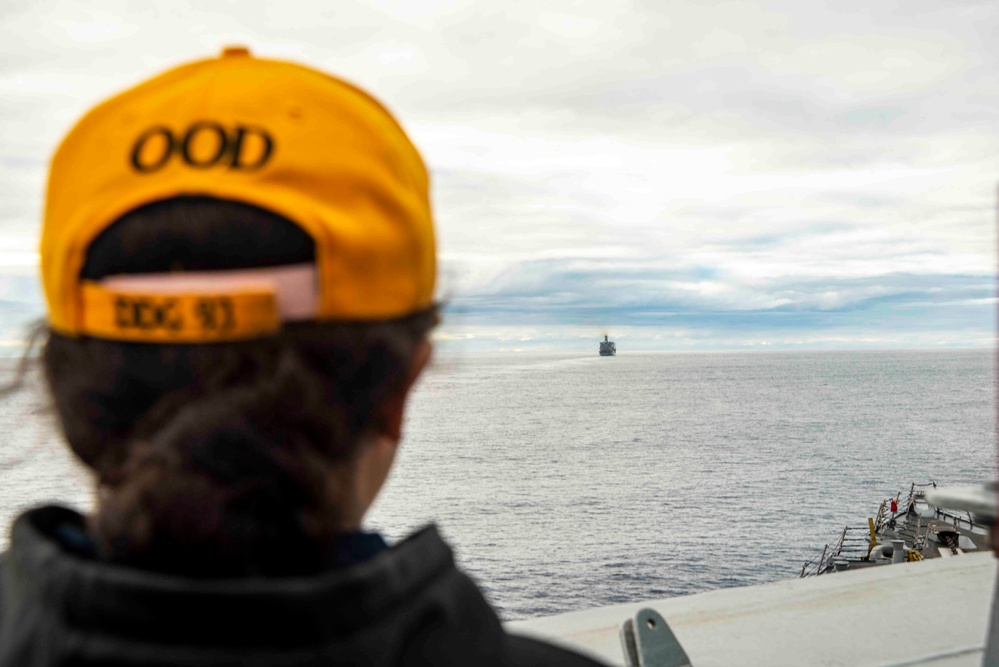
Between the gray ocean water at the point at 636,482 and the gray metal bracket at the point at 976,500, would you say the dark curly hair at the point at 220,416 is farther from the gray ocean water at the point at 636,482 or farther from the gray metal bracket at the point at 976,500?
the gray metal bracket at the point at 976,500

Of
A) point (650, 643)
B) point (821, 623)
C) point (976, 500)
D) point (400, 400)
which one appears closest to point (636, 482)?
point (821, 623)

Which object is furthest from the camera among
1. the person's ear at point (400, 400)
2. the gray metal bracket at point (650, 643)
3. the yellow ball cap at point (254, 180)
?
the gray metal bracket at point (650, 643)

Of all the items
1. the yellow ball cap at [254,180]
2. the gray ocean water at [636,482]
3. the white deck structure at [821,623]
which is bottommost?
the gray ocean water at [636,482]

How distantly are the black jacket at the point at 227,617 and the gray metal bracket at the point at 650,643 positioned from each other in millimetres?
2096

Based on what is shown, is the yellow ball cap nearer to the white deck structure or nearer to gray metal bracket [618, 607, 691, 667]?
gray metal bracket [618, 607, 691, 667]

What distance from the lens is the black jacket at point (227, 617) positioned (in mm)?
910

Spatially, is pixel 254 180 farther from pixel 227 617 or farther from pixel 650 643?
pixel 650 643

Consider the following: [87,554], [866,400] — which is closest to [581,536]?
[87,554]

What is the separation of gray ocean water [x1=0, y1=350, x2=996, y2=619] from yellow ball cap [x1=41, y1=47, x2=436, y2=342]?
0.79 feet

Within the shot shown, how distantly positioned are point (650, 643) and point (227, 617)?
2356 mm

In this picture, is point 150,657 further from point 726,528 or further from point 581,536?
point 726,528

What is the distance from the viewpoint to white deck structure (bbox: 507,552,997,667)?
3584 millimetres

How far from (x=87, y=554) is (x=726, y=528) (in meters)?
55.5

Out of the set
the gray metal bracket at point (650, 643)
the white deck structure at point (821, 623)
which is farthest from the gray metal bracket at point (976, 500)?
the white deck structure at point (821, 623)
